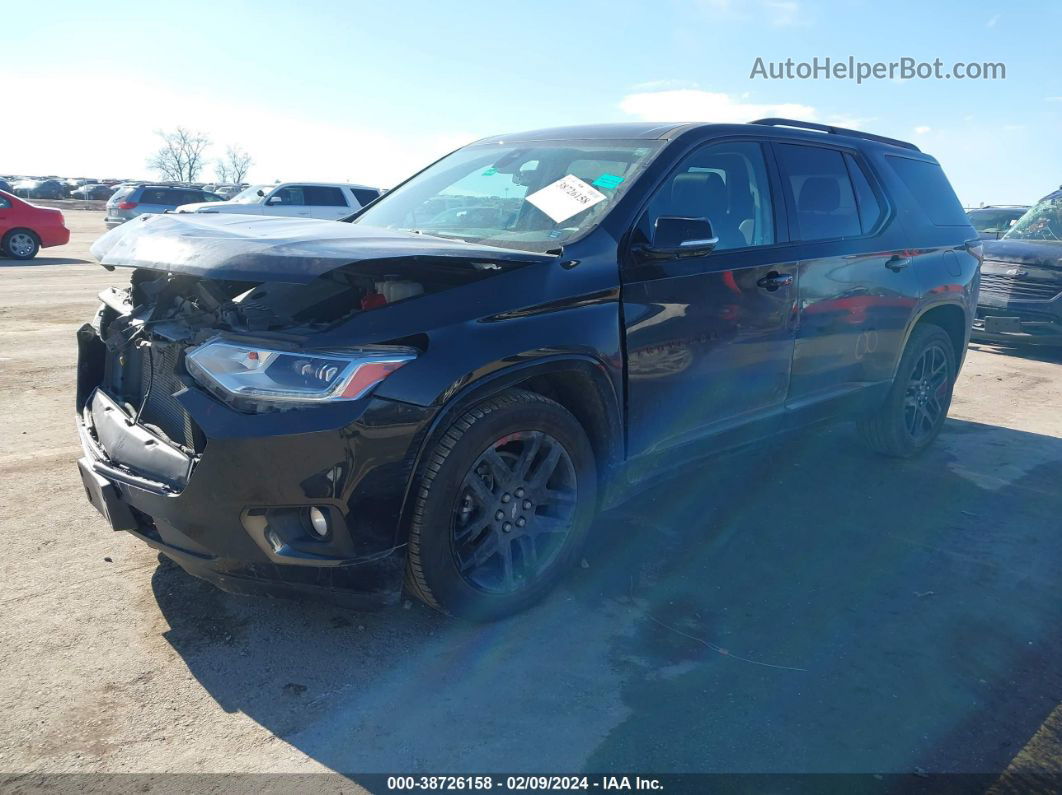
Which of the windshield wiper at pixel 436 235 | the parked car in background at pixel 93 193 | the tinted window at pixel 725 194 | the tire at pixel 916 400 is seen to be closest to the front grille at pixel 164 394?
the windshield wiper at pixel 436 235

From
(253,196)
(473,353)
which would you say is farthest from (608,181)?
(253,196)

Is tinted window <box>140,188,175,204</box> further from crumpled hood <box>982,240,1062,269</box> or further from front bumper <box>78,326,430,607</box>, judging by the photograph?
front bumper <box>78,326,430,607</box>

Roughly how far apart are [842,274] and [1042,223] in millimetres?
7619

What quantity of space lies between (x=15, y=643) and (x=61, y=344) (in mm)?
5856

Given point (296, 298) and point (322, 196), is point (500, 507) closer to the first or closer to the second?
point (296, 298)

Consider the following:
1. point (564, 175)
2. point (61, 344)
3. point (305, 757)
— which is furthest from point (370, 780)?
point (61, 344)

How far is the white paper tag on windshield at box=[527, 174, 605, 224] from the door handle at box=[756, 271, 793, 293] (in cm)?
95

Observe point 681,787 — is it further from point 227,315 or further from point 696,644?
point 227,315

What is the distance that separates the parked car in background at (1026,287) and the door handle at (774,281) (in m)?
6.52

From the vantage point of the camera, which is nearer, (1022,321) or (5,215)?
(1022,321)

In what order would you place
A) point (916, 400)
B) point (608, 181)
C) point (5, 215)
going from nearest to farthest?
point (608, 181) < point (916, 400) < point (5, 215)

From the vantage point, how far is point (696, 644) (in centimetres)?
320

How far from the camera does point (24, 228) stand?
56.0ft

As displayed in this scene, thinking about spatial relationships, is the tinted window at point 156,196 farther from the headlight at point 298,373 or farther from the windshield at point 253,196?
the headlight at point 298,373
